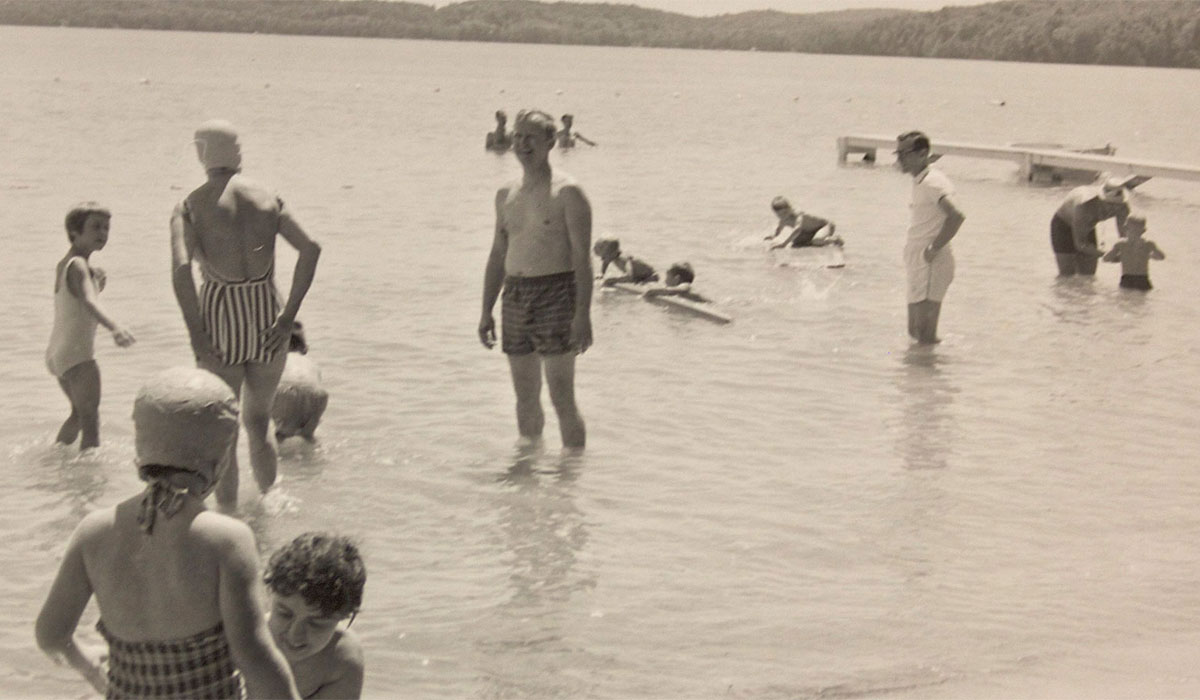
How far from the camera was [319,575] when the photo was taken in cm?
342

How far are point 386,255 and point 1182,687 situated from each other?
14.6 m

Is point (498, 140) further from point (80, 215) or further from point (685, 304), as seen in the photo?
point (80, 215)

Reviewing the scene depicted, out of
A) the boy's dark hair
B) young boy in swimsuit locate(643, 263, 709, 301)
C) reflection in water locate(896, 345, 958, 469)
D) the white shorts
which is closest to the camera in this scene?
the boy's dark hair

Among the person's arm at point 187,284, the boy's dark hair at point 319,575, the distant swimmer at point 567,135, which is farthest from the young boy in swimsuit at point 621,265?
the distant swimmer at point 567,135

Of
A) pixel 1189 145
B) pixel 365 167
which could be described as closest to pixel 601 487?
pixel 365 167

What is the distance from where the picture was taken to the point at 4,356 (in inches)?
470

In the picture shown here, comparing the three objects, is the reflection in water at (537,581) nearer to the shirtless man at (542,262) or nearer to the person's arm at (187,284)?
the shirtless man at (542,262)

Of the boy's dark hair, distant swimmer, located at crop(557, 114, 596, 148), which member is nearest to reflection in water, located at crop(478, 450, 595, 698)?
the boy's dark hair

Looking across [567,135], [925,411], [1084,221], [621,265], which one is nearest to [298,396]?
[925,411]

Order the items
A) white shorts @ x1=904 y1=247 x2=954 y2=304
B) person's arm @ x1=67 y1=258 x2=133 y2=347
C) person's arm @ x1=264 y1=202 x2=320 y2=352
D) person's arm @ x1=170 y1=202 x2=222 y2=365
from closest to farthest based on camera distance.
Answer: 1. person's arm @ x1=170 y1=202 x2=222 y2=365
2. person's arm @ x1=264 y1=202 x2=320 y2=352
3. person's arm @ x1=67 y1=258 x2=133 y2=347
4. white shorts @ x1=904 y1=247 x2=954 y2=304

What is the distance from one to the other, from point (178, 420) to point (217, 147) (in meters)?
3.91

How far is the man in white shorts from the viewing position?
11.0 meters

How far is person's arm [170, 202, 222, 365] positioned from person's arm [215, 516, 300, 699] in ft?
12.1

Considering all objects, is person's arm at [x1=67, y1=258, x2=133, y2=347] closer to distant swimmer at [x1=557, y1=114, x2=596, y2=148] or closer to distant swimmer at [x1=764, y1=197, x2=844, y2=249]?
distant swimmer at [x1=764, y1=197, x2=844, y2=249]
